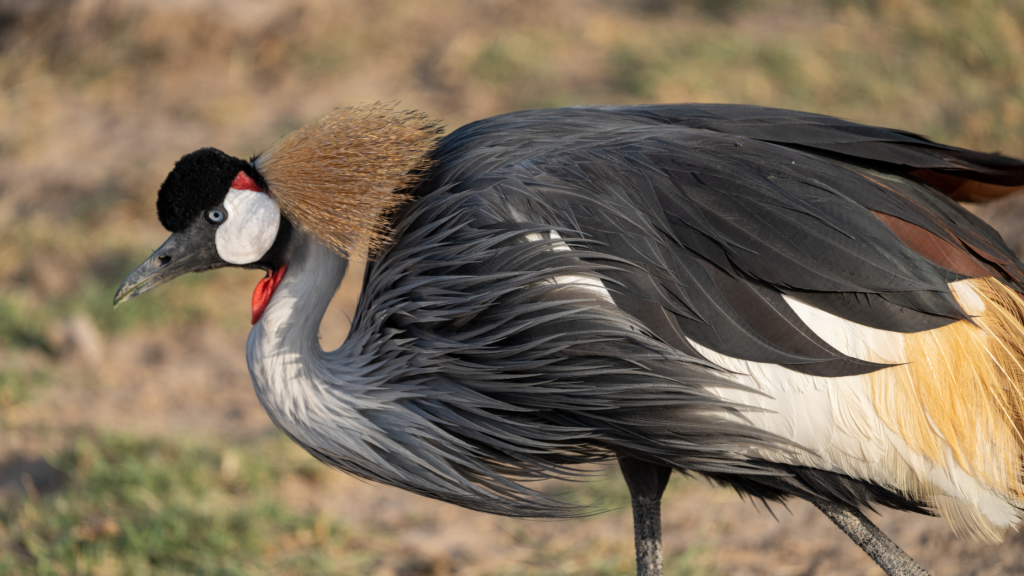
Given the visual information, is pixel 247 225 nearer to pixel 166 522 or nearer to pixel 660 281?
pixel 660 281

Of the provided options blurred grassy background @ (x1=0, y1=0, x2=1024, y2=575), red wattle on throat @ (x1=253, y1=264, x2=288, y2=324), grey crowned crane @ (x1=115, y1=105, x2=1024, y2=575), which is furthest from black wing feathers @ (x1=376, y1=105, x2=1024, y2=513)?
blurred grassy background @ (x1=0, y1=0, x2=1024, y2=575)

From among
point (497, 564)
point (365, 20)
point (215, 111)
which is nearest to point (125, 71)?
point (215, 111)

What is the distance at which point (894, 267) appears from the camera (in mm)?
1428

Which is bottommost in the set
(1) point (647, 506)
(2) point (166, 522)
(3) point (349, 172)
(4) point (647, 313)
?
(2) point (166, 522)

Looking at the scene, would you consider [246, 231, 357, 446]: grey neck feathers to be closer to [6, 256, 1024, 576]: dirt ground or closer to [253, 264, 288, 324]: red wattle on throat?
[253, 264, 288, 324]: red wattle on throat

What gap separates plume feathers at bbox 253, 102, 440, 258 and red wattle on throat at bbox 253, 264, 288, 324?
121mm

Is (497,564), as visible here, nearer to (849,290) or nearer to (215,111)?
(849,290)

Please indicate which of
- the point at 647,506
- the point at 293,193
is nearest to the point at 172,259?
the point at 293,193

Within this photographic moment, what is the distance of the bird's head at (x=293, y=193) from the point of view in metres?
1.59

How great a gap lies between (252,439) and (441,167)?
1.41 meters

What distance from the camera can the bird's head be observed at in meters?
1.59

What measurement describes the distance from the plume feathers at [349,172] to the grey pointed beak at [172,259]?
155 mm

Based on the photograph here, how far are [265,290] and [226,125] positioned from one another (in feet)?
8.96

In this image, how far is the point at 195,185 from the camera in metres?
1.61
